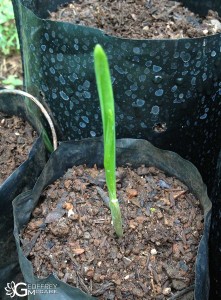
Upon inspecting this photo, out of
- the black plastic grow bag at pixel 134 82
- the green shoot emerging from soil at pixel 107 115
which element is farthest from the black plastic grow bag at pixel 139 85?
the green shoot emerging from soil at pixel 107 115

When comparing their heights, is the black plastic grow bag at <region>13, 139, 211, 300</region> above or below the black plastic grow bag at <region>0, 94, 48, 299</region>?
above

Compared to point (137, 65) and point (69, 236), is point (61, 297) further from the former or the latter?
point (137, 65)

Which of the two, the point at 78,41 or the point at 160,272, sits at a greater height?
the point at 78,41

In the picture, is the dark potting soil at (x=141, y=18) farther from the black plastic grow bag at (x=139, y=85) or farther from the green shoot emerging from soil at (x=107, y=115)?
the green shoot emerging from soil at (x=107, y=115)

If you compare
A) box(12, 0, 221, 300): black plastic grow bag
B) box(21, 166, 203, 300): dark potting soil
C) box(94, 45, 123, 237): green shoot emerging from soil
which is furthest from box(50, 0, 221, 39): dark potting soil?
box(94, 45, 123, 237): green shoot emerging from soil

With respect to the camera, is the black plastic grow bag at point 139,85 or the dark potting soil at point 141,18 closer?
the black plastic grow bag at point 139,85

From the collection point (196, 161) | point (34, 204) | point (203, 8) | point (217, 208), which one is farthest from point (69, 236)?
point (203, 8)

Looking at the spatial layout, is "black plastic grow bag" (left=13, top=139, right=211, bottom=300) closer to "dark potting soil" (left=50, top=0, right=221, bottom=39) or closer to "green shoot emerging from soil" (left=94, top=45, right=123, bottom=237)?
"green shoot emerging from soil" (left=94, top=45, right=123, bottom=237)
